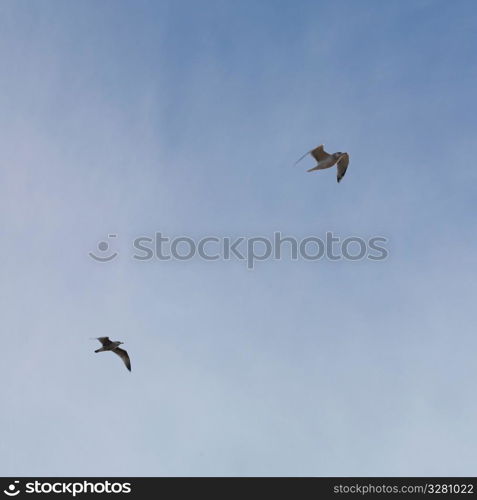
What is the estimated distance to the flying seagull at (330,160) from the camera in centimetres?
3334

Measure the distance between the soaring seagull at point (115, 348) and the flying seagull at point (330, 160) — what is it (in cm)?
1851

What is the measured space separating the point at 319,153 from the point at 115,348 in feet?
66.7

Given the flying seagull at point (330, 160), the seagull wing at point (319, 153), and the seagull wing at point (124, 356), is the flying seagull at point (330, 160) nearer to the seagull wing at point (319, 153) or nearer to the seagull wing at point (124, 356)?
the seagull wing at point (319, 153)

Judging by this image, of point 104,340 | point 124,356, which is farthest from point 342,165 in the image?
point 124,356

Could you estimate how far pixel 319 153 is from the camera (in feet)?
110

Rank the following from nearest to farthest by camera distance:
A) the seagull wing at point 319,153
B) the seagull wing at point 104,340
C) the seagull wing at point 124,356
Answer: the seagull wing at point 319,153 → the seagull wing at point 104,340 → the seagull wing at point 124,356

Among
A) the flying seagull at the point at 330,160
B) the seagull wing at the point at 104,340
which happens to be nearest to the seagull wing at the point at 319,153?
the flying seagull at the point at 330,160

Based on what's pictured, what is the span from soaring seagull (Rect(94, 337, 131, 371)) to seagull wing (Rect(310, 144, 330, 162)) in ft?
62.3

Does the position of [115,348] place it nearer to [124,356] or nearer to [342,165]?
[124,356]

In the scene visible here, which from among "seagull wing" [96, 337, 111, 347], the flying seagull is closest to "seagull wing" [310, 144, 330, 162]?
the flying seagull
